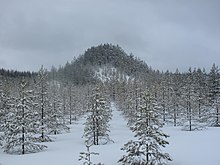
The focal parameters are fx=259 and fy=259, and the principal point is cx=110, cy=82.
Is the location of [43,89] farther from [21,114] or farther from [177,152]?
[177,152]

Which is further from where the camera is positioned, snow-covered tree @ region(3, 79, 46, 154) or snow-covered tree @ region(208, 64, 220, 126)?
snow-covered tree @ region(208, 64, 220, 126)

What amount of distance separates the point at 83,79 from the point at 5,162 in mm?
177068

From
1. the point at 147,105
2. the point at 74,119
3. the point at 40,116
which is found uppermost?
the point at 147,105

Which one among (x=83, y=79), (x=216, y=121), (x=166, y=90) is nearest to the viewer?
(x=216, y=121)

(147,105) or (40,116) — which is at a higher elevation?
(147,105)

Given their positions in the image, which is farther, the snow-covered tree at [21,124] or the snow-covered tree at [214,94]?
the snow-covered tree at [214,94]

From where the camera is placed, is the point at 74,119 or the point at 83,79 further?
the point at 83,79

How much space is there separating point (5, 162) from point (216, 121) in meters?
39.1

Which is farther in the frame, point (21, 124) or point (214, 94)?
point (214, 94)

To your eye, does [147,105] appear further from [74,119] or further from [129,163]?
[74,119]

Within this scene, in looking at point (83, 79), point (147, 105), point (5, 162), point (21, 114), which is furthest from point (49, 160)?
point (83, 79)

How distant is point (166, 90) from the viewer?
66.4 meters

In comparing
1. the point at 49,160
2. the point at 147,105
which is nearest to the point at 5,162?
the point at 49,160

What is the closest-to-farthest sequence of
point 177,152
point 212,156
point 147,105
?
1. point 147,105
2. point 212,156
3. point 177,152
